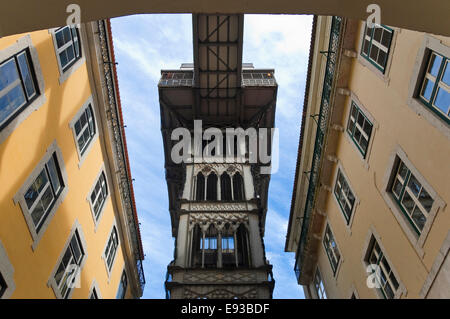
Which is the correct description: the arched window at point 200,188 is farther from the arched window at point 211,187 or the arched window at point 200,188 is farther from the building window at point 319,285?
the building window at point 319,285

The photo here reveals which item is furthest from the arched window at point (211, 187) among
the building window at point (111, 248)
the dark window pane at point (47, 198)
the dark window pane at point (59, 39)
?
the dark window pane at point (59, 39)

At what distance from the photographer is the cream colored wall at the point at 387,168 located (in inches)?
332

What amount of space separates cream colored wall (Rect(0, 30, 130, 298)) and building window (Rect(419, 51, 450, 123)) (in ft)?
34.7

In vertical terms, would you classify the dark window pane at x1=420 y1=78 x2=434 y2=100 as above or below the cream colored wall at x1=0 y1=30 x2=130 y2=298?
above

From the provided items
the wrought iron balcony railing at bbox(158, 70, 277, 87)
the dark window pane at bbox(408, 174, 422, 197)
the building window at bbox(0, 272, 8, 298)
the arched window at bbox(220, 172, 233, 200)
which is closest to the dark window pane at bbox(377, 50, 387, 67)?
the dark window pane at bbox(408, 174, 422, 197)

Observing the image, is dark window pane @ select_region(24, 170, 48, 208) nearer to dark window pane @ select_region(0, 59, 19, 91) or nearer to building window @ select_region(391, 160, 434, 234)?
dark window pane @ select_region(0, 59, 19, 91)

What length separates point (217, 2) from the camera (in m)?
5.13

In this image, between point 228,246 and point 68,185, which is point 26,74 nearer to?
point 68,185

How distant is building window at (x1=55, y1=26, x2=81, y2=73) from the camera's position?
12.7 m

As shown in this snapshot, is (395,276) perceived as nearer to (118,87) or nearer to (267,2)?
(267,2)

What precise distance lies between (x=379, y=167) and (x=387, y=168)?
2.00ft

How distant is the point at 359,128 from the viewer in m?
13.3

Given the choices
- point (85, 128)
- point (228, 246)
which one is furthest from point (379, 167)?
point (228, 246)

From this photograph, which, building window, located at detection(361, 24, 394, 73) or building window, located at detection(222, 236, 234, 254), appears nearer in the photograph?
building window, located at detection(361, 24, 394, 73)
